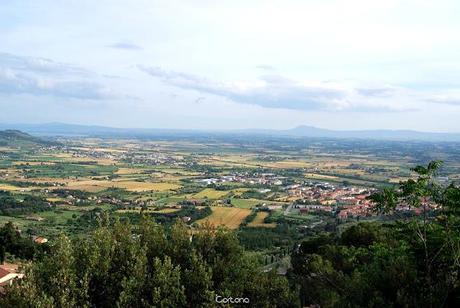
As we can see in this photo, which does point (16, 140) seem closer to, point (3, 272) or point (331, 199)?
point (331, 199)

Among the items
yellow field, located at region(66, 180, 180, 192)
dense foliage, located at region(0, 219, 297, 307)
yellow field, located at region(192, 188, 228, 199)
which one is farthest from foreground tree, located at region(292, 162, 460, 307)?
yellow field, located at region(66, 180, 180, 192)

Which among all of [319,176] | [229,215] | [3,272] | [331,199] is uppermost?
[3,272]

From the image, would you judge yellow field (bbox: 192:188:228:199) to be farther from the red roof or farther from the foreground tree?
the foreground tree

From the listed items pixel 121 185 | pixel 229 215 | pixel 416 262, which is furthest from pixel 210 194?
pixel 416 262

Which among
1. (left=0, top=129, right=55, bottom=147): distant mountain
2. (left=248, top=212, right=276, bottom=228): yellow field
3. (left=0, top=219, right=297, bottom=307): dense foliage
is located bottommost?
(left=248, top=212, right=276, bottom=228): yellow field

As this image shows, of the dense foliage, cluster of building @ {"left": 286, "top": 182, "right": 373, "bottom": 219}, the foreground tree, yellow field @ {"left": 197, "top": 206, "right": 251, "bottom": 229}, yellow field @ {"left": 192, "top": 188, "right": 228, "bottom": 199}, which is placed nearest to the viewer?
the dense foliage

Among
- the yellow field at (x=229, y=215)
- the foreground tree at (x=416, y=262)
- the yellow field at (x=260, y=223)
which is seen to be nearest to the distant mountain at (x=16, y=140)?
the yellow field at (x=229, y=215)

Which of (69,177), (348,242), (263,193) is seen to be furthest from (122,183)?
(348,242)
